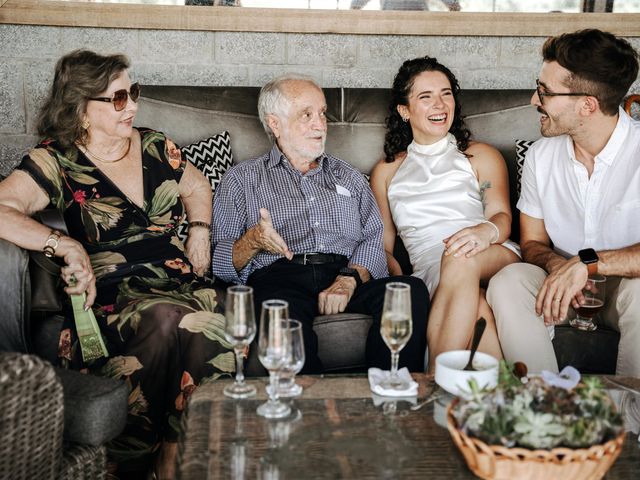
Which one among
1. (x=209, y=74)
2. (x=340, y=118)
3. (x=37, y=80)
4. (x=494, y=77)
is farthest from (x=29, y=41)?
(x=494, y=77)

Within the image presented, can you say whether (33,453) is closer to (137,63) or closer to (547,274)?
(547,274)

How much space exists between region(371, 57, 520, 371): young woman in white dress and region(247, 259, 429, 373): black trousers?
0.23 metres

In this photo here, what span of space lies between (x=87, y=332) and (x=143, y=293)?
0.68ft

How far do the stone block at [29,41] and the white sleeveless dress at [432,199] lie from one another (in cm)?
152

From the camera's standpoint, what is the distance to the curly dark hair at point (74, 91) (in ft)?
7.37

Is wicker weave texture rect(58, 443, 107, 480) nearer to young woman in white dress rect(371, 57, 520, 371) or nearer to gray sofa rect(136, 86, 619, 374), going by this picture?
young woman in white dress rect(371, 57, 520, 371)

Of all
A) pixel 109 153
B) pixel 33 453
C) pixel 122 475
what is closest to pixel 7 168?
pixel 109 153

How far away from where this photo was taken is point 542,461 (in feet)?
3.70

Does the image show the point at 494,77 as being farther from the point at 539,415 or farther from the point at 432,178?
the point at 539,415

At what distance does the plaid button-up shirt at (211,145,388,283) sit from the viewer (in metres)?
2.46

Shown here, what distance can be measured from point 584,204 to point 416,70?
2.58 feet

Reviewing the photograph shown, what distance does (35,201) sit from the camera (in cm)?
213

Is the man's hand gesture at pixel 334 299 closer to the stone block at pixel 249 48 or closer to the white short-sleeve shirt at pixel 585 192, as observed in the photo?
the white short-sleeve shirt at pixel 585 192

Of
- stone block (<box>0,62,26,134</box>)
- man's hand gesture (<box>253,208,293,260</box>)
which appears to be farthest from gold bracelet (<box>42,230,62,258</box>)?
stone block (<box>0,62,26,134</box>)
